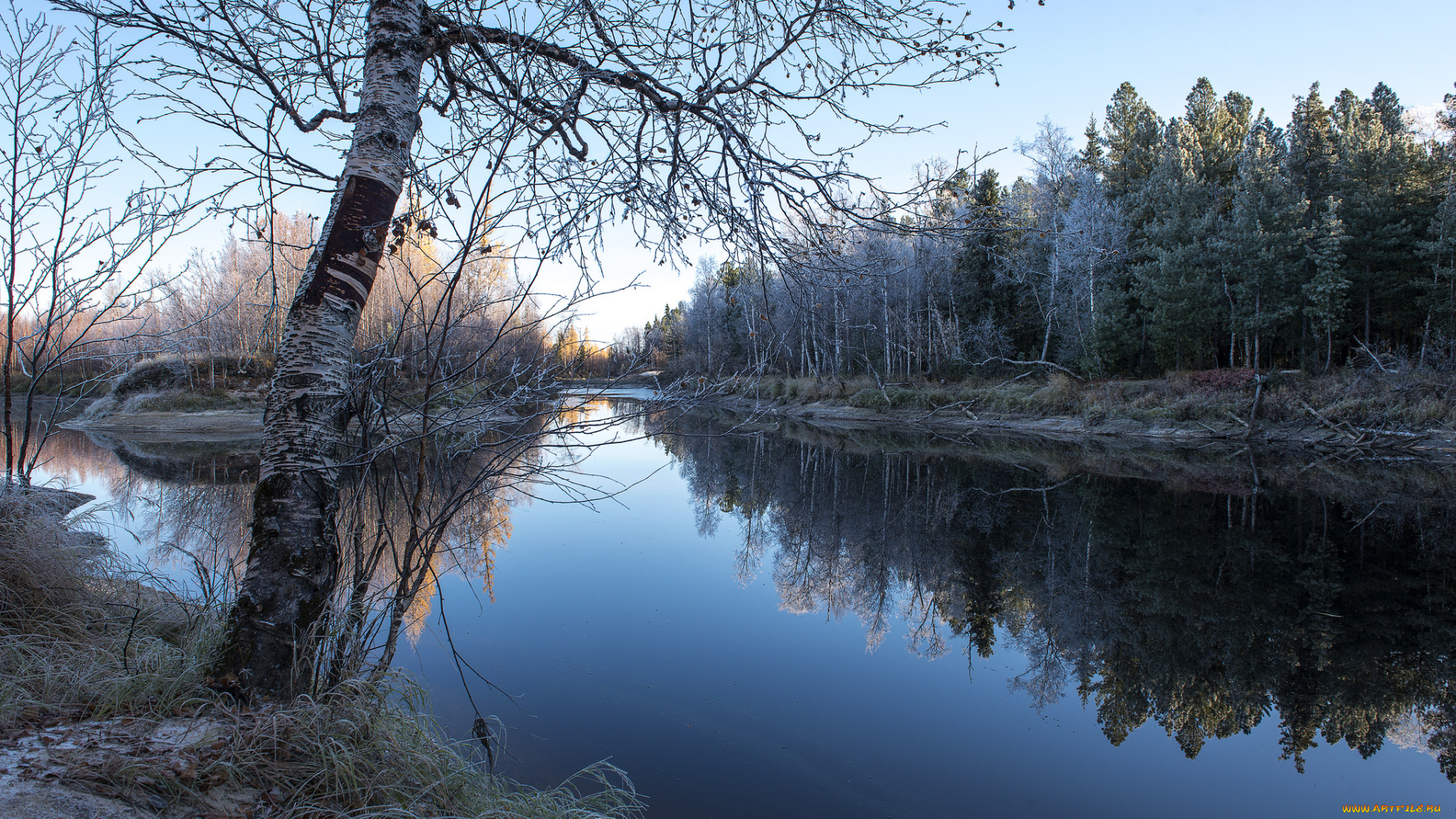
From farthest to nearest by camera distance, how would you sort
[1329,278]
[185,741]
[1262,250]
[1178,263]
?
[1178,263] → [1262,250] → [1329,278] → [185,741]

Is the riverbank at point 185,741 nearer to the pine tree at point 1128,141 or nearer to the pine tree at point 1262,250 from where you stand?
the pine tree at point 1262,250

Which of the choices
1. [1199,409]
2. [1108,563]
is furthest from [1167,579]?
[1199,409]

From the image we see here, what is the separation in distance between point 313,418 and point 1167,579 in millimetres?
8116

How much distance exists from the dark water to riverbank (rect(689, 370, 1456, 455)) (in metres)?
4.04

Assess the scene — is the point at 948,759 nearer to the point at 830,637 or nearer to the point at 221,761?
the point at 830,637

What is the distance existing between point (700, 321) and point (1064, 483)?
115ft

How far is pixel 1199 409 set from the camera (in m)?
19.0

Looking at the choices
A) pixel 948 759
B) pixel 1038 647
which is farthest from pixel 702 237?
pixel 1038 647

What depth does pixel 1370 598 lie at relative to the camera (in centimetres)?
652

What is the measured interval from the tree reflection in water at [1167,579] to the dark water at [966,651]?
0.04 m

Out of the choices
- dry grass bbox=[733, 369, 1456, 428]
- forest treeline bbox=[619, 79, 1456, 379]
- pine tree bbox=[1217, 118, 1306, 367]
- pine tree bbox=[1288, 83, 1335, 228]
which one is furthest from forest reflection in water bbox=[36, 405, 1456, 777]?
pine tree bbox=[1288, 83, 1335, 228]

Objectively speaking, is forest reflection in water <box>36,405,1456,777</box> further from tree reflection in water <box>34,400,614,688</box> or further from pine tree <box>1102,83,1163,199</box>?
pine tree <box>1102,83,1163,199</box>

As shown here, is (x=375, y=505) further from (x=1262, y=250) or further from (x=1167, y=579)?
(x=1262, y=250)

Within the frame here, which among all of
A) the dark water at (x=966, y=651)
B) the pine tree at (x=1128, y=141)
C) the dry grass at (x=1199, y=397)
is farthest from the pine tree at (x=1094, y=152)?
the dark water at (x=966, y=651)
